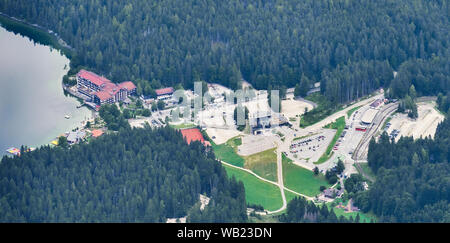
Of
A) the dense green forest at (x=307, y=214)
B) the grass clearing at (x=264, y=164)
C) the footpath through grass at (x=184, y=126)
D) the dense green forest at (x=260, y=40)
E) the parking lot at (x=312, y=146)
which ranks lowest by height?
the dense green forest at (x=307, y=214)

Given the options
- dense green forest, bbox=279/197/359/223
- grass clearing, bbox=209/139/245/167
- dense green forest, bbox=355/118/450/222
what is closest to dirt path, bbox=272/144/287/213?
grass clearing, bbox=209/139/245/167

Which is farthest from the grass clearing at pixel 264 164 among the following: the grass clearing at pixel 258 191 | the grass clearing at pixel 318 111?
the grass clearing at pixel 318 111

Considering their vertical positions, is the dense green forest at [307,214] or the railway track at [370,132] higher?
the railway track at [370,132]

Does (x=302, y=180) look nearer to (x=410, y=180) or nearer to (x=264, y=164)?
(x=264, y=164)

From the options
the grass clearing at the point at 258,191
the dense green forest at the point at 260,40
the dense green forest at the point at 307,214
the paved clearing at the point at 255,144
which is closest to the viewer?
the dense green forest at the point at 307,214

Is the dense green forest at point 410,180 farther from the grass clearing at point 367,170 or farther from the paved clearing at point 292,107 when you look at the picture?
the paved clearing at point 292,107
